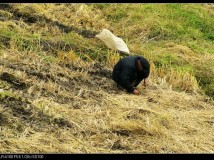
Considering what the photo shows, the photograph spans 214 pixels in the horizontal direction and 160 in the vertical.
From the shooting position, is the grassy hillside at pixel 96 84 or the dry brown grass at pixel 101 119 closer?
the dry brown grass at pixel 101 119

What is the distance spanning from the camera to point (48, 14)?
32.4 ft

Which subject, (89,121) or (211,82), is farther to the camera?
(211,82)

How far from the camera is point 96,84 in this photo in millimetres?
6688

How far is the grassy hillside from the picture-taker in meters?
5.00

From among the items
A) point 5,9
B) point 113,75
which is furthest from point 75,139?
point 5,9

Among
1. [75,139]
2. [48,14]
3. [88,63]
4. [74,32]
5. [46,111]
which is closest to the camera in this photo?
[75,139]

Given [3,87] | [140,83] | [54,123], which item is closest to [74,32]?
[140,83]

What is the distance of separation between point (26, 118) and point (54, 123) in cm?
32

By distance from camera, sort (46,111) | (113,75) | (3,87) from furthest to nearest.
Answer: (113,75)
(3,87)
(46,111)

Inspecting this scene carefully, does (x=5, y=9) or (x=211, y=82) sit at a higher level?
(x=5, y=9)

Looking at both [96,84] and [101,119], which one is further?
[96,84]

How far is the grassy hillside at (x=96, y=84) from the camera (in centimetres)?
500

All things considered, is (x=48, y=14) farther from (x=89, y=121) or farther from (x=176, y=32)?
(x=89, y=121)

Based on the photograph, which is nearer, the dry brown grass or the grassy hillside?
the dry brown grass
